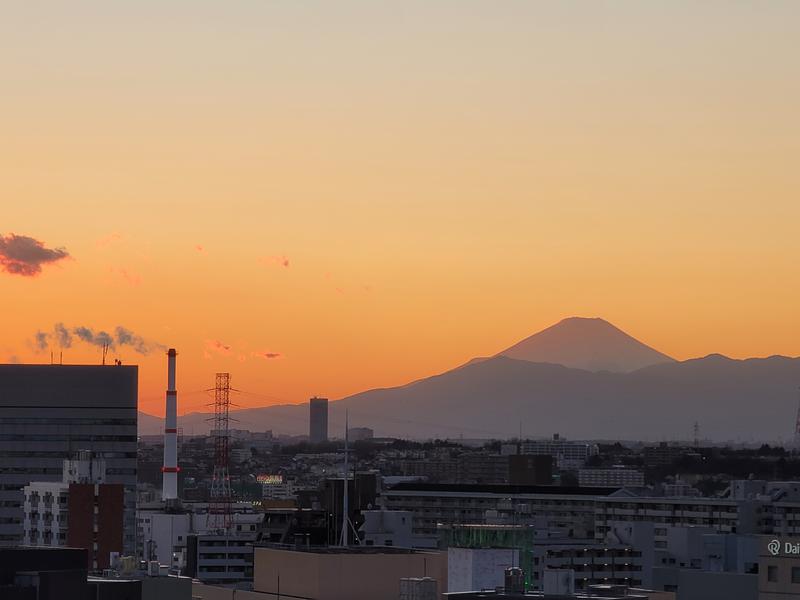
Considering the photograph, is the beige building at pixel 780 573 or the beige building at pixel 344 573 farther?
the beige building at pixel 780 573

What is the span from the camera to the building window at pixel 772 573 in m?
87.3

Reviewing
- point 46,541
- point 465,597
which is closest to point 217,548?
point 46,541

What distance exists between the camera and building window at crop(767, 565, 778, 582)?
87312mm

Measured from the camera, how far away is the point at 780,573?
286ft

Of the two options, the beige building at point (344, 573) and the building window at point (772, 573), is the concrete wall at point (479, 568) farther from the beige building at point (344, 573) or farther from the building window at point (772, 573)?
the building window at point (772, 573)

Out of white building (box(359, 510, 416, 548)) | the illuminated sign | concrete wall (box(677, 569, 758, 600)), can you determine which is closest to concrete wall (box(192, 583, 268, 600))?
the illuminated sign

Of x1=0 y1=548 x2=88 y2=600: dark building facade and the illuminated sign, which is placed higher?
the illuminated sign

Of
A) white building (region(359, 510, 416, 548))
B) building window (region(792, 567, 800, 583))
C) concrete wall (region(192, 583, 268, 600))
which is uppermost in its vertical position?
white building (region(359, 510, 416, 548))

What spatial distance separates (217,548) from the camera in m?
165

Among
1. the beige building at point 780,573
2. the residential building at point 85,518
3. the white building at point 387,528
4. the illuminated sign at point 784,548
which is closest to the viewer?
the beige building at point 780,573

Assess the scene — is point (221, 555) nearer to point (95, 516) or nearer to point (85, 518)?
point (95, 516)

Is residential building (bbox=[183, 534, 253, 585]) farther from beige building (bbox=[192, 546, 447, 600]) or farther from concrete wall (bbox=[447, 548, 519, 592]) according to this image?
concrete wall (bbox=[447, 548, 519, 592])

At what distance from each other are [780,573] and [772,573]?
1.18 feet

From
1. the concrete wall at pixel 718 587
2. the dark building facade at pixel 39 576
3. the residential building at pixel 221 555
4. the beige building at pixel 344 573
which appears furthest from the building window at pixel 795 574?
the residential building at pixel 221 555
